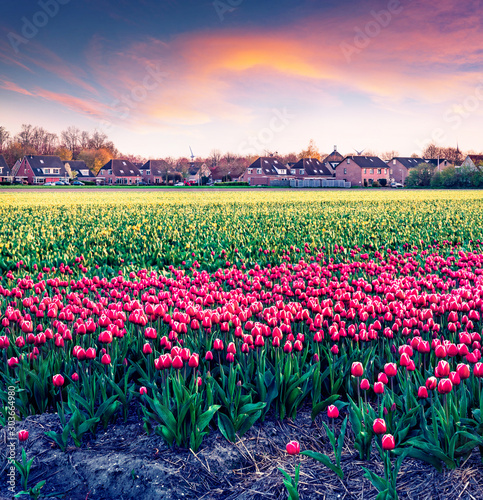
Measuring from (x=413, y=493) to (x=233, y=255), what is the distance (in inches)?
275

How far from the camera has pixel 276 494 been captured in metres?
2.32

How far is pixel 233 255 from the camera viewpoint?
29.6 ft

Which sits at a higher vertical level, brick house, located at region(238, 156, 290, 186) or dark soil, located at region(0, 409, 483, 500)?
brick house, located at region(238, 156, 290, 186)

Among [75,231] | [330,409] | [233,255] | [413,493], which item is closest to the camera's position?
[413,493]

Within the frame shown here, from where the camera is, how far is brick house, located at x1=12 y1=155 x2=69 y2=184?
10631cm

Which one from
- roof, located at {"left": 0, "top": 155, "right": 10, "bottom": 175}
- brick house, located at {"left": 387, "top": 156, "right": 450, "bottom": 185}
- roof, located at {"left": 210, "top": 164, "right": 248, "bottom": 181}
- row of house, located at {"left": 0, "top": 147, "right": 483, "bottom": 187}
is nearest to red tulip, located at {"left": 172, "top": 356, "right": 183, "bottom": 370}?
row of house, located at {"left": 0, "top": 147, "right": 483, "bottom": 187}

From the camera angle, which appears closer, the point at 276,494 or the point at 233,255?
the point at 276,494

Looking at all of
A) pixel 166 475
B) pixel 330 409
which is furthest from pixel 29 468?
pixel 330 409

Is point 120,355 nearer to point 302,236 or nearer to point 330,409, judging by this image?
point 330,409

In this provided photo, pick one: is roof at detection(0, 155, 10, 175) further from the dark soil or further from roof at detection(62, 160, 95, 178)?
the dark soil

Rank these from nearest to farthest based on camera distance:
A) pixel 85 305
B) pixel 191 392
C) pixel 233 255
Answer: pixel 191 392, pixel 85 305, pixel 233 255

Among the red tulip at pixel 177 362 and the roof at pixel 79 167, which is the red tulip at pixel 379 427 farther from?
the roof at pixel 79 167

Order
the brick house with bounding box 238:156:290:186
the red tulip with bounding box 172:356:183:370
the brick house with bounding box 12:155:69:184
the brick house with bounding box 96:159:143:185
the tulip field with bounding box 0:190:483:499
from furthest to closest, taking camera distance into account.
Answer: the brick house with bounding box 96:159:143:185 < the brick house with bounding box 12:155:69:184 < the brick house with bounding box 238:156:290:186 < the red tulip with bounding box 172:356:183:370 < the tulip field with bounding box 0:190:483:499

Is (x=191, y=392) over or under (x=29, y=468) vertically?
over
